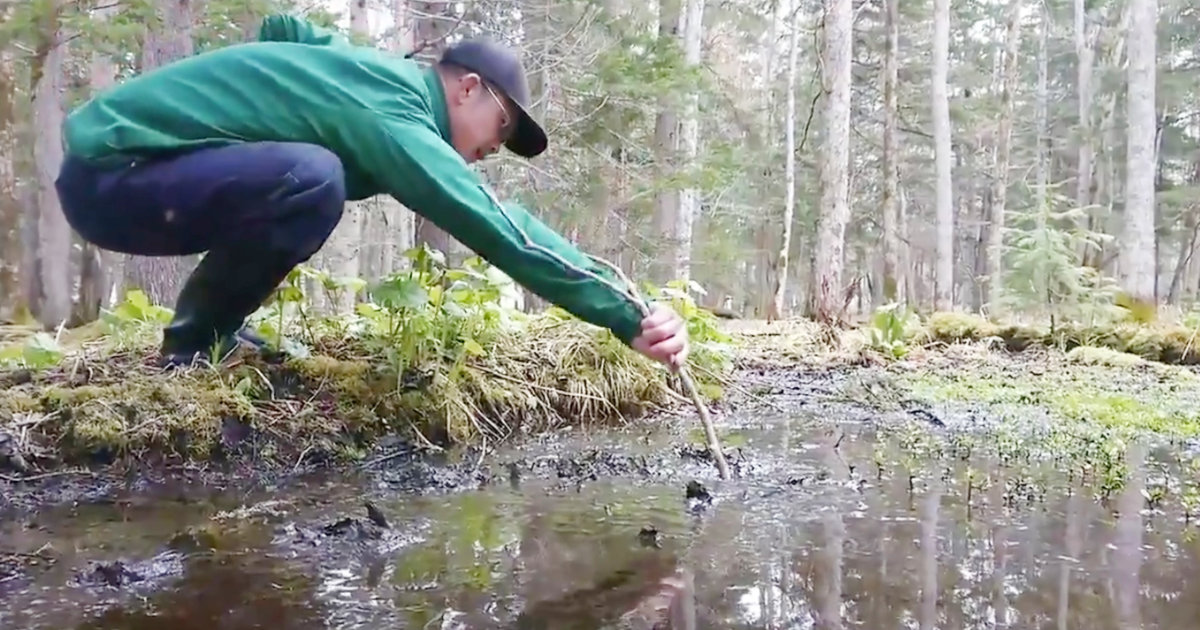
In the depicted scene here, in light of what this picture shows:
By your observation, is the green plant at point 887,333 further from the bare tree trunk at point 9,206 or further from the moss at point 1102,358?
the bare tree trunk at point 9,206

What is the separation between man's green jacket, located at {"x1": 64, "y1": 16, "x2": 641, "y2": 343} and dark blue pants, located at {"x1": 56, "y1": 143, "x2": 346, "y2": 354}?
0.05 m

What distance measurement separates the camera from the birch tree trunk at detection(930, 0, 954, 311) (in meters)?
15.7

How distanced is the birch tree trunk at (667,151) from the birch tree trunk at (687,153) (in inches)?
5.5

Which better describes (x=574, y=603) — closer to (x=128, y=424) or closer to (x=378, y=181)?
(x=378, y=181)

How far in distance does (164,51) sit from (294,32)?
4.74 m

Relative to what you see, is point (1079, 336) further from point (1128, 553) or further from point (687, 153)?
point (687, 153)

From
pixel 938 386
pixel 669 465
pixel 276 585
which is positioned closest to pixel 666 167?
pixel 938 386

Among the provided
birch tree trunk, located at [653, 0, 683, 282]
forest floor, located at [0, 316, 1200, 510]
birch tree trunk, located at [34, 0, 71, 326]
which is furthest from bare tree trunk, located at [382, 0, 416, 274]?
forest floor, located at [0, 316, 1200, 510]

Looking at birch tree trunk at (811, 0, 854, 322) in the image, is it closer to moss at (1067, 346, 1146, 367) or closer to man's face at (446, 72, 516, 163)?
moss at (1067, 346, 1146, 367)

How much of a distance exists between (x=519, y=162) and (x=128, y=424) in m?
8.62

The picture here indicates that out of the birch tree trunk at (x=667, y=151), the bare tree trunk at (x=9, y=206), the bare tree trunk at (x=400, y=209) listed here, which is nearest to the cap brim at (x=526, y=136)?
the bare tree trunk at (x=400, y=209)

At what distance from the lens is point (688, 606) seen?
4.10 ft

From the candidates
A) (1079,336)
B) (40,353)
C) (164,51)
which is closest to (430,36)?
→ (164,51)

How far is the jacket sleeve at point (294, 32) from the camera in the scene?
2227 mm
